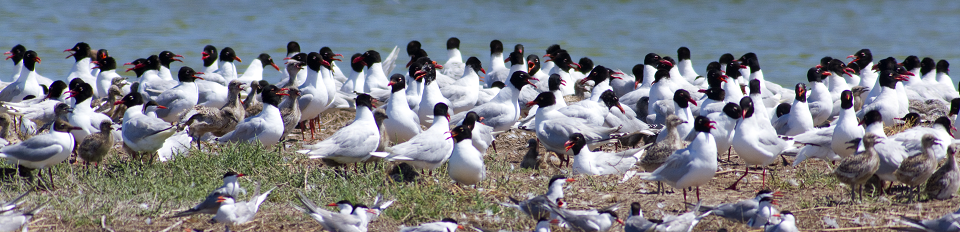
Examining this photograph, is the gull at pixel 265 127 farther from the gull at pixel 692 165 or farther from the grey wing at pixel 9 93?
the grey wing at pixel 9 93

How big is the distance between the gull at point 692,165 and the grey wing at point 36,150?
421 centimetres

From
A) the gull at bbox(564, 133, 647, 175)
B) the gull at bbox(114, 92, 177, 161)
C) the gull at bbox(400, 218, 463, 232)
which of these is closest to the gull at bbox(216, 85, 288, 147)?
the gull at bbox(114, 92, 177, 161)

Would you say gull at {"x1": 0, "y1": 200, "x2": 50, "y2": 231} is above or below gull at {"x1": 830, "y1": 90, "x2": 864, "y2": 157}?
below

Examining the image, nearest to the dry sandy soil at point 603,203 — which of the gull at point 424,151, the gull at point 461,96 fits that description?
the gull at point 424,151

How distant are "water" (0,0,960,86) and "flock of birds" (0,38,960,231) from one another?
728 centimetres

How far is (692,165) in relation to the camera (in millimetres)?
6160

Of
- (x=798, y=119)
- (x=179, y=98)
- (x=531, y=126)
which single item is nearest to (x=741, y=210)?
(x=798, y=119)

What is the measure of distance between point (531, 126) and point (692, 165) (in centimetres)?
293

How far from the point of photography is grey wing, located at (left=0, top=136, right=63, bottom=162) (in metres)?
6.54

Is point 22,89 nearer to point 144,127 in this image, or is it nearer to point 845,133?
point 144,127

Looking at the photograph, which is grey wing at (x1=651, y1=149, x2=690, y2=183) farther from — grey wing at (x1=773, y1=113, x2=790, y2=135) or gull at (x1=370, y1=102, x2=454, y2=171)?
grey wing at (x1=773, y1=113, x2=790, y2=135)

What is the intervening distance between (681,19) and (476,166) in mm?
23684

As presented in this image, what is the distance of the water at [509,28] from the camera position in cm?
2209

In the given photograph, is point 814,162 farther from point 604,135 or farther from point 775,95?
point 775,95
